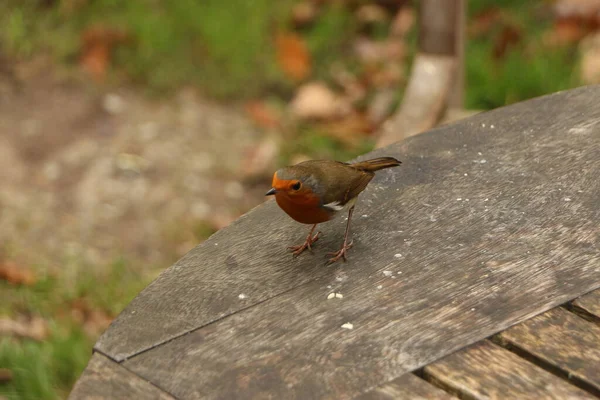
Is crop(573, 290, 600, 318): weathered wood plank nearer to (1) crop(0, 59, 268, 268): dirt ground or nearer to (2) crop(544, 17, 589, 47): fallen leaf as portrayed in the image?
(1) crop(0, 59, 268, 268): dirt ground

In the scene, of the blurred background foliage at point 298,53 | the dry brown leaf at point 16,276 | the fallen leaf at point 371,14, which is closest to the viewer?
the dry brown leaf at point 16,276

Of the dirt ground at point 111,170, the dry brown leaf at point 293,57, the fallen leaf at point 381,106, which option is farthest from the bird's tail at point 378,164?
the dry brown leaf at point 293,57

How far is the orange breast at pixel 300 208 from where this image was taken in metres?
1.97

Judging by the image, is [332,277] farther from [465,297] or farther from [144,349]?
[144,349]

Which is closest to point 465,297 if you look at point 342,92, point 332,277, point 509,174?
point 332,277

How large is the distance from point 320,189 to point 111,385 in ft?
2.65

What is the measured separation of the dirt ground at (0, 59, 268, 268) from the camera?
4117mm

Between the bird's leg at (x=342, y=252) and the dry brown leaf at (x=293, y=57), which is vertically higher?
the dry brown leaf at (x=293, y=57)

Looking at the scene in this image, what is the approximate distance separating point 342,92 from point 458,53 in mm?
1479

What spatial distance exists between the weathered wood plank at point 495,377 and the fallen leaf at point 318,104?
11.0 feet

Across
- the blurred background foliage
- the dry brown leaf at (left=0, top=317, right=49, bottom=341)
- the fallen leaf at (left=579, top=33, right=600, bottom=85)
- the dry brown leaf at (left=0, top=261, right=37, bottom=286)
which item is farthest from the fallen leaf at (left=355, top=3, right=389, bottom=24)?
the dry brown leaf at (left=0, top=317, right=49, bottom=341)

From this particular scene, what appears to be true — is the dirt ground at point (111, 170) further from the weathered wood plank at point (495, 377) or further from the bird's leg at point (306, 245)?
the weathered wood plank at point (495, 377)

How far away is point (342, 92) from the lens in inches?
200

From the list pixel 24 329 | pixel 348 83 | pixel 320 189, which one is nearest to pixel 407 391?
pixel 320 189
